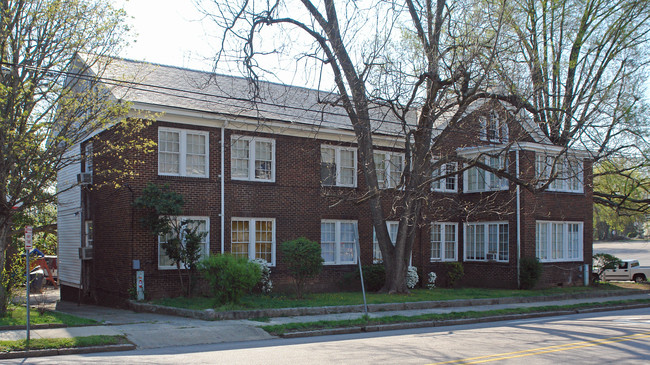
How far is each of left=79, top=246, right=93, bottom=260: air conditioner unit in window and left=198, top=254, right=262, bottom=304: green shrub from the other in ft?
23.4

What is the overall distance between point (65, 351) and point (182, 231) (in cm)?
838

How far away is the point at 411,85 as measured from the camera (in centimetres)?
1925

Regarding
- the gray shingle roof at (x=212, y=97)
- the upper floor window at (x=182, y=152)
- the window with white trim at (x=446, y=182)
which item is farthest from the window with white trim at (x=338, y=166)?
the upper floor window at (x=182, y=152)

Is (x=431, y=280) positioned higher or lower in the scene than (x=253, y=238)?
lower

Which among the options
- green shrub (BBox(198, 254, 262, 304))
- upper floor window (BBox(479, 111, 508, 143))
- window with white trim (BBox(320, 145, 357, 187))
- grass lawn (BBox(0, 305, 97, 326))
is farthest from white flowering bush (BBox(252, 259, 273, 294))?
upper floor window (BBox(479, 111, 508, 143))

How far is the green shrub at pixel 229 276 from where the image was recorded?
16.4m

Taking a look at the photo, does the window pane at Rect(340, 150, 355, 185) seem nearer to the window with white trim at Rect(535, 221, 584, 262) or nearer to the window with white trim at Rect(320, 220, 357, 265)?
the window with white trim at Rect(320, 220, 357, 265)

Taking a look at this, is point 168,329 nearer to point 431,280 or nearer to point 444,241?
point 431,280

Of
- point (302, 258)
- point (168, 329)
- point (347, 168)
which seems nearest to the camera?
point (168, 329)

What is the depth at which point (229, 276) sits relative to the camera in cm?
1631

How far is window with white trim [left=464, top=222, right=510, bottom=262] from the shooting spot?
26.7m

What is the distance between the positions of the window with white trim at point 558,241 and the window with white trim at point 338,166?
29.7ft

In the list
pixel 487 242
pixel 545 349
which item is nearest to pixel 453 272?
pixel 487 242

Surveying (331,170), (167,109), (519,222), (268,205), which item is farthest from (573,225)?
(167,109)
